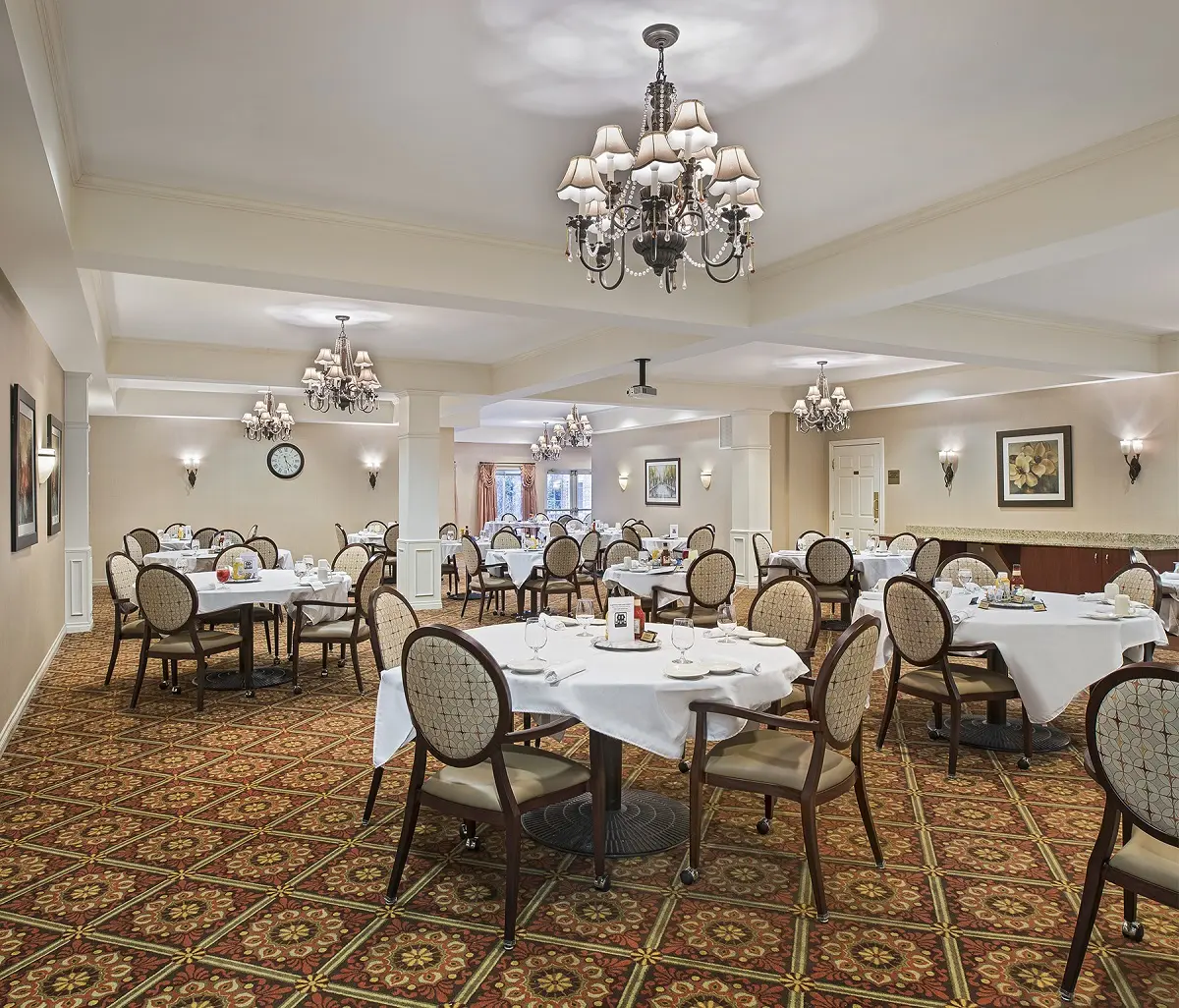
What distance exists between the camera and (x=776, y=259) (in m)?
5.96

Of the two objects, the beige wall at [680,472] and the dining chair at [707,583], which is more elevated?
the beige wall at [680,472]

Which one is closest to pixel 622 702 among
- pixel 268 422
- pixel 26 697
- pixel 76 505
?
pixel 26 697

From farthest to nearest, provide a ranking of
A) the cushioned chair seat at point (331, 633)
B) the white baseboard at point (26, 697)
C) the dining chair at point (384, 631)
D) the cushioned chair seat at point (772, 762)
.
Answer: the cushioned chair seat at point (331, 633) → the white baseboard at point (26, 697) → the dining chair at point (384, 631) → the cushioned chair seat at point (772, 762)

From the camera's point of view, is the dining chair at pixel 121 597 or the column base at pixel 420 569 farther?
the column base at pixel 420 569

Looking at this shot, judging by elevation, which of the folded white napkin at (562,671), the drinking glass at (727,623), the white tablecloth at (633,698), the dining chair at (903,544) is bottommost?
the white tablecloth at (633,698)

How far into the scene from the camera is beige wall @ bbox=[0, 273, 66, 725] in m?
5.20

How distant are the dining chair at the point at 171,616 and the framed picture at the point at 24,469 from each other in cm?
82

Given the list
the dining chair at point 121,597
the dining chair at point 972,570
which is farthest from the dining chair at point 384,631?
the dining chair at point 972,570

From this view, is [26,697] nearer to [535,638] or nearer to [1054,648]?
[535,638]

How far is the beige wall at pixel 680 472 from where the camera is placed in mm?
15328

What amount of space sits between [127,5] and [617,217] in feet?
6.00

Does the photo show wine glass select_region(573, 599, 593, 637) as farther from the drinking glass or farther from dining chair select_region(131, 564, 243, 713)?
dining chair select_region(131, 564, 243, 713)

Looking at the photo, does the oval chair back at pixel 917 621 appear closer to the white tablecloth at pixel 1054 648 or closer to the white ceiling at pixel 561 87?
the white tablecloth at pixel 1054 648

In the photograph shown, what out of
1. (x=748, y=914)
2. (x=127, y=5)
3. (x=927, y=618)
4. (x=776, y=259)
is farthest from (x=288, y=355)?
(x=748, y=914)
